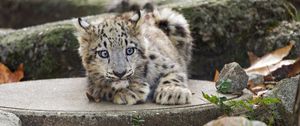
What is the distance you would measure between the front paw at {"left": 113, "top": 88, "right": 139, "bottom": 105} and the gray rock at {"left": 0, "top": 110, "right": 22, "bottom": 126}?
736 millimetres

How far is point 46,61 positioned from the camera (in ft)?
27.2

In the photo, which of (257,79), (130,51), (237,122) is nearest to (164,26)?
(257,79)

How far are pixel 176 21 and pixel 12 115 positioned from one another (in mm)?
2390

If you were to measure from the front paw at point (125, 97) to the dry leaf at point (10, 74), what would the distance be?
2.47m

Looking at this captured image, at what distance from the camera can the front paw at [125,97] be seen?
576 centimetres

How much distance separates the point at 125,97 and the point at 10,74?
2737 mm

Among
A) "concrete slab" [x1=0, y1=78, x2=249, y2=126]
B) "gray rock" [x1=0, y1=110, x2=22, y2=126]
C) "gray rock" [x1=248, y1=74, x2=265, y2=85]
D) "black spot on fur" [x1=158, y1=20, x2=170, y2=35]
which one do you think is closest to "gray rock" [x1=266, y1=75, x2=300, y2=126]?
"concrete slab" [x1=0, y1=78, x2=249, y2=126]

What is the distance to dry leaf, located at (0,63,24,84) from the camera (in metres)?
8.09

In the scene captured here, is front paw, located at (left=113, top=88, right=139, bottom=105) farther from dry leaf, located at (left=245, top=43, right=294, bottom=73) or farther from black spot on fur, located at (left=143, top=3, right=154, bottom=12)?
dry leaf, located at (left=245, top=43, right=294, bottom=73)

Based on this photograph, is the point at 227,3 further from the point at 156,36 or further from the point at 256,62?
the point at 156,36

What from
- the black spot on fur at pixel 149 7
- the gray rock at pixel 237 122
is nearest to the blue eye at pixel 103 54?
the gray rock at pixel 237 122

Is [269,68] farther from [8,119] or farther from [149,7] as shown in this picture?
[8,119]

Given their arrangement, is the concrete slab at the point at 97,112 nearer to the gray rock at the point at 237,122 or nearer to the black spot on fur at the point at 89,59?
the black spot on fur at the point at 89,59

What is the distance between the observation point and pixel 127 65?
563cm
